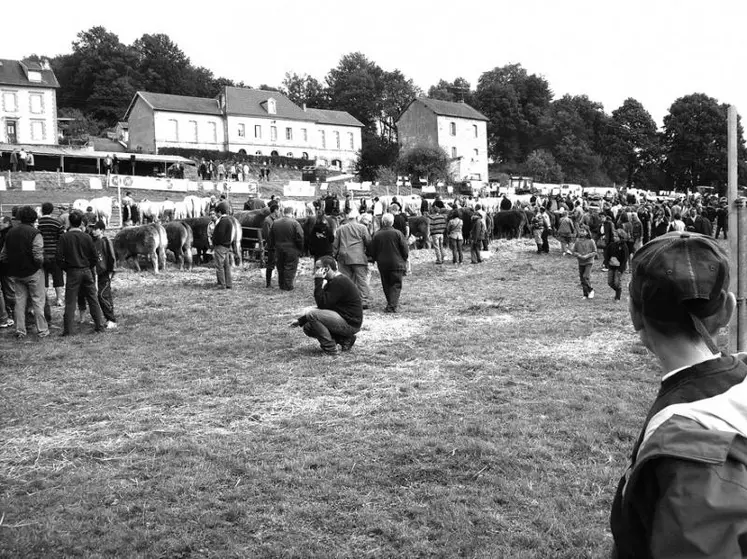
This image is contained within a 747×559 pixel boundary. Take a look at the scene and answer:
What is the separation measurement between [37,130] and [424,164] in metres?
36.4

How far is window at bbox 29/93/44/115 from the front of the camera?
220 ft

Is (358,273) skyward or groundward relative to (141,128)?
groundward

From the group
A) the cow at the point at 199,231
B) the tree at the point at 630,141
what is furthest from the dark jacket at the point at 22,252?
the tree at the point at 630,141

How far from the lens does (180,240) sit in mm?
19312

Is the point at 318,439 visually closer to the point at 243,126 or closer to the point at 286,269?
the point at 286,269

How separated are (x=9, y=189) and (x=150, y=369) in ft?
86.7

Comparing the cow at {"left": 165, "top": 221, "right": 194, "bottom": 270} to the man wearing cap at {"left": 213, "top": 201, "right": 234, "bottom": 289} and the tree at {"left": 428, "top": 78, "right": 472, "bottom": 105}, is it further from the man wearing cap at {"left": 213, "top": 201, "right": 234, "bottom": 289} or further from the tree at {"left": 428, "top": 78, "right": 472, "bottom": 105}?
the tree at {"left": 428, "top": 78, "right": 472, "bottom": 105}

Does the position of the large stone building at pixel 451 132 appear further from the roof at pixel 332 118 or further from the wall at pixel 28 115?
the wall at pixel 28 115

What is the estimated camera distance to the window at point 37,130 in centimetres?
6731

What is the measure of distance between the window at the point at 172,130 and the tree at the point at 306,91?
104 ft

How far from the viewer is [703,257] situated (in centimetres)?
179

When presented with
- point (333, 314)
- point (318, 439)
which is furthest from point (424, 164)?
point (318, 439)

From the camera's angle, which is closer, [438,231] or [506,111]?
[438,231]

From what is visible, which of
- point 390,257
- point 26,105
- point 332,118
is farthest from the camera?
point 332,118
